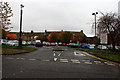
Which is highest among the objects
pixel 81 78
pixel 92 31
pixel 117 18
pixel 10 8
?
pixel 10 8

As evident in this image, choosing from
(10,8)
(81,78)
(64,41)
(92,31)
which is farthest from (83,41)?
(81,78)

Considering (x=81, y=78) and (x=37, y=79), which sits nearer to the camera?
(x=37, y=79)

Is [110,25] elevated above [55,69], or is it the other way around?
[110,25]

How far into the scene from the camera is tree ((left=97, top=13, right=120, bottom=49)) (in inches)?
869

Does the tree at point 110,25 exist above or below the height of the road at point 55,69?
above

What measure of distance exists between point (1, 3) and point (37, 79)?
23.6 metres

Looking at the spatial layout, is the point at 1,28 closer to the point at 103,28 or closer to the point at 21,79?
the point at 103,28

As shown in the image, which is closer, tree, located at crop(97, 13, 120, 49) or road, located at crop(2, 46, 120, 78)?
road, located at crop(2, 46, 120, 78)

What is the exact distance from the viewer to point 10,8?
25.3 meters

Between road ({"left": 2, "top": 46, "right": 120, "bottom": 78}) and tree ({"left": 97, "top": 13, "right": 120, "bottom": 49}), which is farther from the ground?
tree ({"left": 97, "top": 13, "right": 120, "bottom": 49})

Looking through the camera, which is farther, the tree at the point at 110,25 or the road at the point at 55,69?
the tree at the point at 110,25

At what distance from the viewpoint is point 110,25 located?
75.3 ft

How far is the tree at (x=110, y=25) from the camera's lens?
2207 cm

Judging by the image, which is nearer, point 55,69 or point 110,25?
point 55,69
